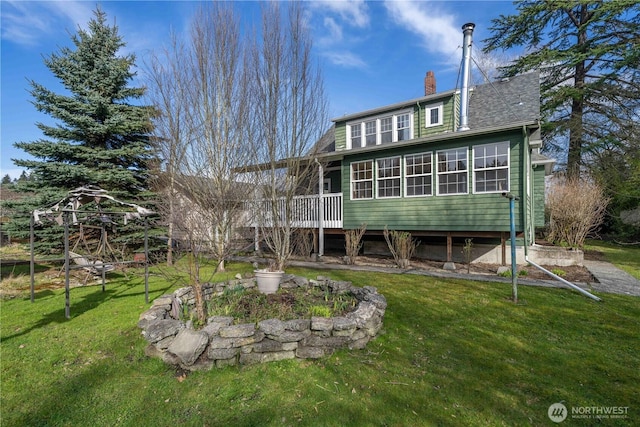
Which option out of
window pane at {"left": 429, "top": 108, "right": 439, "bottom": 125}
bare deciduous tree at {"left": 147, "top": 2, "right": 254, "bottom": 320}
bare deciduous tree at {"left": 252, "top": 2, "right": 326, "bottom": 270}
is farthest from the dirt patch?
window pane at {"left": 429, "top": 108, "right": 439, "bottom": 125}

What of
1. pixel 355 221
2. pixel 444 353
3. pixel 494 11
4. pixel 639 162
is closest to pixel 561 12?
pixel 494 11

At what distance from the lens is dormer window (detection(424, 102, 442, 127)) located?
35.9 feet

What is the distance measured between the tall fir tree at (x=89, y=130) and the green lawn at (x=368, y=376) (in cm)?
590

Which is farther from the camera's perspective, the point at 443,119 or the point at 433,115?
the point at 433,115

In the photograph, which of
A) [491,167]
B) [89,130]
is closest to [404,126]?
Answer: [491,167]

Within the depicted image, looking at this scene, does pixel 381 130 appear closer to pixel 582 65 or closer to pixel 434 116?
pixel 434 116

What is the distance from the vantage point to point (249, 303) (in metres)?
4.68

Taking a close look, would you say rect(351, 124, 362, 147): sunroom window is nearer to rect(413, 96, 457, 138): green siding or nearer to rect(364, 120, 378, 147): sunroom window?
rect(364, 120, 378, 147): sunroom window

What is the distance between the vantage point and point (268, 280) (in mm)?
5199

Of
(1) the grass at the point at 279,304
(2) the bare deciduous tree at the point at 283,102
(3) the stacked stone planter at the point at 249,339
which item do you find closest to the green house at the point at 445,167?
(2) the bare deciduous tree at the point at 283,102

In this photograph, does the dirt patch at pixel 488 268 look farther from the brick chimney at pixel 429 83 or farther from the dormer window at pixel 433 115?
the brick chimney at pixel 429 83

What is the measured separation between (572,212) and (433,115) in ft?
21.8

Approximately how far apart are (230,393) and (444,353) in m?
2.49

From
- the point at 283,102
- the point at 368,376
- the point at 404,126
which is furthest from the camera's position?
the point at 404,126
